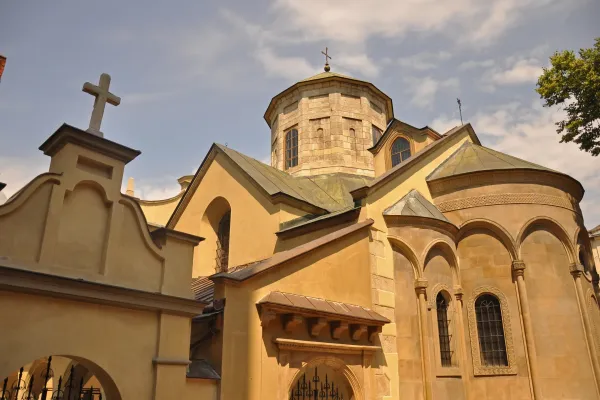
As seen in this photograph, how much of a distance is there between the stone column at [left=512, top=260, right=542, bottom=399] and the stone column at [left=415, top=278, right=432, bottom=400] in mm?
2624

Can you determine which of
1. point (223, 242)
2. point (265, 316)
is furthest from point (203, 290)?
point (265, 316)

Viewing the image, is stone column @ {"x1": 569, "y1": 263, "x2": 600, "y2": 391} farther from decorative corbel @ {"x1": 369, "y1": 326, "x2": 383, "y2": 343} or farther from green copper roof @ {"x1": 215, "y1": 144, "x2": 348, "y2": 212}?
green copper roof @ {"x1": 215, "y1": 144, "x2": 348, "y2": 212}

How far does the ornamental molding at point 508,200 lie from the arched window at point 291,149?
27.0 ft

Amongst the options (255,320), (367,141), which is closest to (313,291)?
(255,320)

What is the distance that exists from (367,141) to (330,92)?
2.63 m

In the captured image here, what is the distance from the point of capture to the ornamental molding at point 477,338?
11523mm

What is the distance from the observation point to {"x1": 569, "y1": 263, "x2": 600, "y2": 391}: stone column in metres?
11.4

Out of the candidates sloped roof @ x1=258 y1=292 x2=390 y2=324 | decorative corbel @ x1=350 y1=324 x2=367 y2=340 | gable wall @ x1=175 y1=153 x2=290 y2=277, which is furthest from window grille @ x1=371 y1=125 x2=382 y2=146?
decorative corbel @ x1=350 y1=324 x2=367 y2=340

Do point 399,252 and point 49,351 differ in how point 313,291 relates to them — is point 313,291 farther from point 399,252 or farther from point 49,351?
point 49,351

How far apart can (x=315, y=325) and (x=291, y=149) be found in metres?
12.3

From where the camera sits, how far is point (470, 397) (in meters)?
11.4

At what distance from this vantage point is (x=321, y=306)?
30.0ft

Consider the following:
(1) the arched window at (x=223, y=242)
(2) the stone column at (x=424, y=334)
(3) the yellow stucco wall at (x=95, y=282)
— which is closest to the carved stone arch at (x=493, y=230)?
(2) the stone column at (x=424, y=334)

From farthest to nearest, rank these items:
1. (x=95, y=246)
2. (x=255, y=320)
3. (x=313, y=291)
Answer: (x=313, y=291) < (x=255, y=320) < (x=95, y=246)
